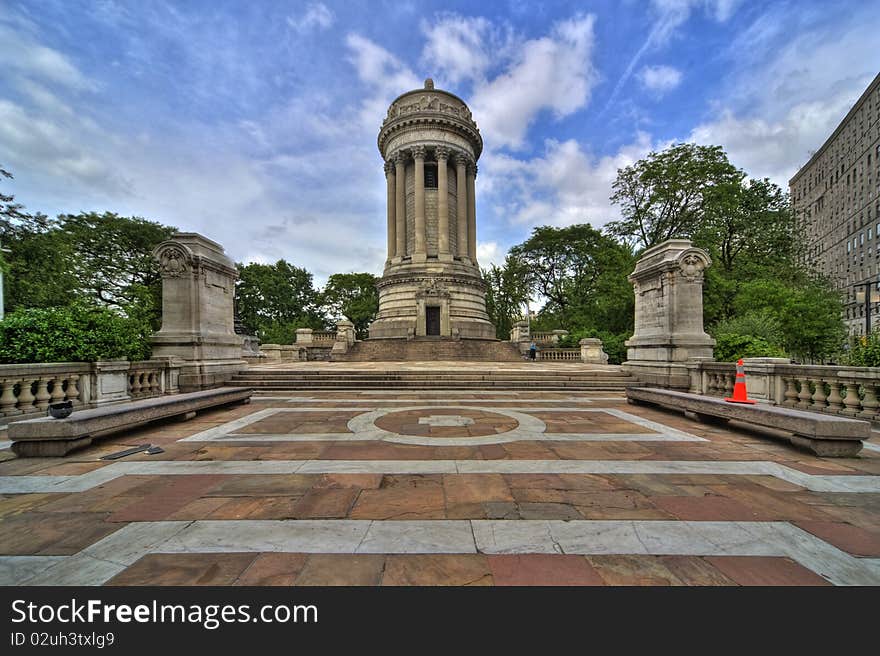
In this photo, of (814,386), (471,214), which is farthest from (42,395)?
(471,214)

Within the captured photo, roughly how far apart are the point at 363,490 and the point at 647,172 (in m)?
30.1

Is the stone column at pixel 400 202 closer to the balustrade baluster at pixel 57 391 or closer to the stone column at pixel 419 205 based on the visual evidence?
the stone column at pixel 419 205

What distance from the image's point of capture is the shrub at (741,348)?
10.1 m

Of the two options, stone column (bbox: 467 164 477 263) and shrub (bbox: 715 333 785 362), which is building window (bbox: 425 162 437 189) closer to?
stone column (bbox: 467 164 477 263)

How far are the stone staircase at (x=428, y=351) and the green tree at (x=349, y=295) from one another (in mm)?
22885

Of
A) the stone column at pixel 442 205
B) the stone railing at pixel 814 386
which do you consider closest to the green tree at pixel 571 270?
the stone column at pixel 442 205

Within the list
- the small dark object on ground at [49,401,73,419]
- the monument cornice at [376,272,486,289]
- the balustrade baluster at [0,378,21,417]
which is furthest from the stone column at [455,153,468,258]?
the small dark object on ground at [49,401,73,419]

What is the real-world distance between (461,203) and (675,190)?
18324 mm

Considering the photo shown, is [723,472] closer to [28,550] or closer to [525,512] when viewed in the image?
[525,512]

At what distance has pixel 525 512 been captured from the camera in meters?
2.95

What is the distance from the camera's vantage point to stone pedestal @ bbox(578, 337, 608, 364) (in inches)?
814

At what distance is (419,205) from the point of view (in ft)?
111

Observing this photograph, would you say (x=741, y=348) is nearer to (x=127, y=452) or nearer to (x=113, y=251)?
(x=127, y=452)
